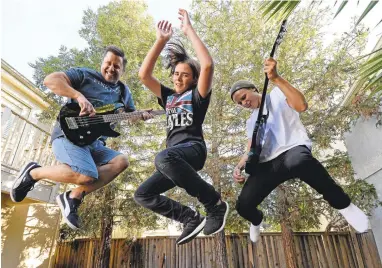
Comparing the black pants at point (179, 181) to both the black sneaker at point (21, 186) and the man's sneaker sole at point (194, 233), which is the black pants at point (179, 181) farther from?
the black sneaker at point (21, 186)

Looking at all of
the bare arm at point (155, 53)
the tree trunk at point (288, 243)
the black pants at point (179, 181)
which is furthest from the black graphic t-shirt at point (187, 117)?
the tree trunk at point (288, 243)

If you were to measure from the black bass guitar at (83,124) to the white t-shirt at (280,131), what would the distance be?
958 mm

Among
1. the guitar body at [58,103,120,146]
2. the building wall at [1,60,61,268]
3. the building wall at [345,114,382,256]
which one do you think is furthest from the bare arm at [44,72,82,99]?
the building wall at [345,114,382,256]

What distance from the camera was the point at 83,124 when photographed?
6.00ft

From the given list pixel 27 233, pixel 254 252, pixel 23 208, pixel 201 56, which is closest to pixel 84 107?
pixel 201 56

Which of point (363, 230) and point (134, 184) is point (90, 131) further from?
point (134, 184)

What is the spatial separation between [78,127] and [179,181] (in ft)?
2.56

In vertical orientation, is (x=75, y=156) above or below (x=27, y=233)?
below

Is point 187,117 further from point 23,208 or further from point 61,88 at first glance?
point 23,208

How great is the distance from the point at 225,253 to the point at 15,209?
416 centimetres

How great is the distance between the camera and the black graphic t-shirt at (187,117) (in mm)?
1715

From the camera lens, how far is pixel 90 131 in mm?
1872

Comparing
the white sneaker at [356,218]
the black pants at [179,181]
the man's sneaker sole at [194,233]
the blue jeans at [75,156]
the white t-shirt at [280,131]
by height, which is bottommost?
the man's sneaker sole at [194,233]

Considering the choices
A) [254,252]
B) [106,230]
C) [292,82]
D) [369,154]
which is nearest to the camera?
[292,82]
